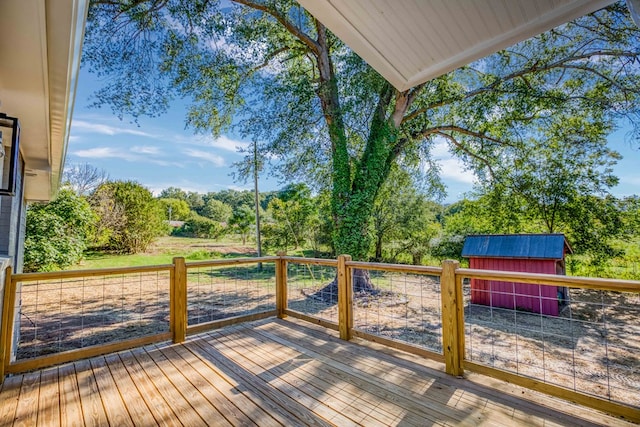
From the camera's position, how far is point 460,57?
6.98 ft

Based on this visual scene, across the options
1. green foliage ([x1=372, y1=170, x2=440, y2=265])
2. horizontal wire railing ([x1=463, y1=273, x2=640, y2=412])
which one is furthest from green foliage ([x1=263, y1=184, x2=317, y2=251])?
horizontal wire railing ([x1=463, y1=273, x2=640, y2=412])

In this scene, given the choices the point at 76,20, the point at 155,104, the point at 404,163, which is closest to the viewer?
the point at 76,20

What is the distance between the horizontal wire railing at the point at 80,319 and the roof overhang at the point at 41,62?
1400 millimetres

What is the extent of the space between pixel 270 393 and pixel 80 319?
5.44 meters

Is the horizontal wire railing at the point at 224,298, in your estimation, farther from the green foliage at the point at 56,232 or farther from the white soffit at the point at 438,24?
the green foliage at the point at 56,232

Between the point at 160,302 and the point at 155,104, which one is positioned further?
the point at 160,302

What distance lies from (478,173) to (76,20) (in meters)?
9.03

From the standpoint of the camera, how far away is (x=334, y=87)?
682 cm

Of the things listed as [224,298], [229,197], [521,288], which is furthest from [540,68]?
[229,197]

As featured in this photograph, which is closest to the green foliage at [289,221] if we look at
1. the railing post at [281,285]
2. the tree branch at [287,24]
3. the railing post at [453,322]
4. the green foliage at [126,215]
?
the green foliage at [126,215]

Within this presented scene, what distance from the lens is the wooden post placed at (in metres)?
2.62

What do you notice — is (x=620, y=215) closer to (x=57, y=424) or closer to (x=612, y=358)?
(x=612, y=358)

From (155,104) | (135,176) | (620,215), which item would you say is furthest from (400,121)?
(135,176)

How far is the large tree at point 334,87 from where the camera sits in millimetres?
5914
